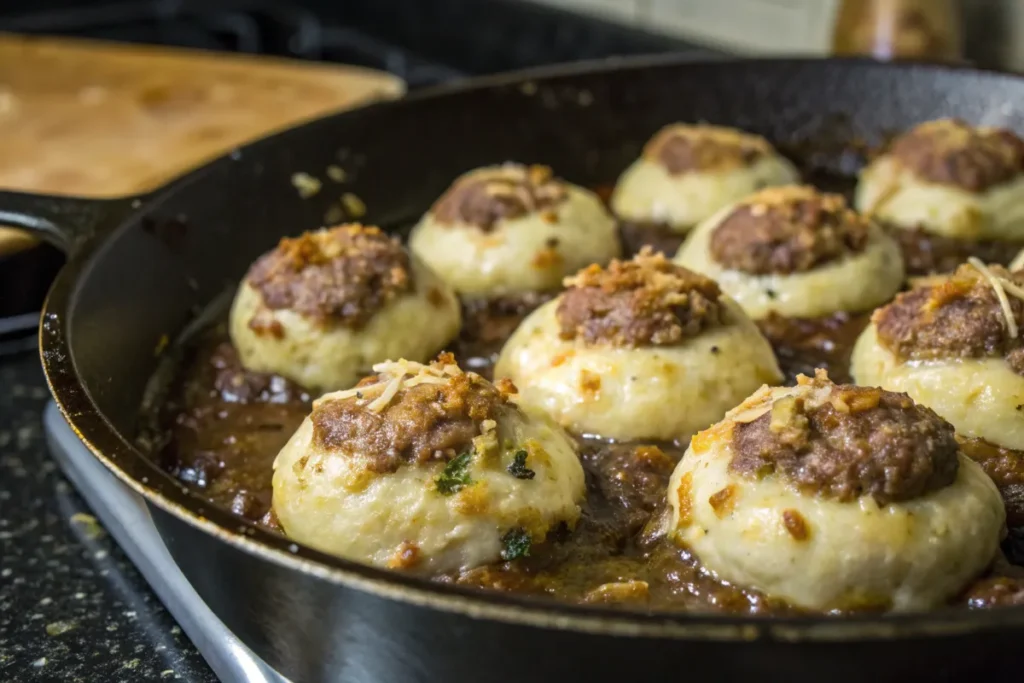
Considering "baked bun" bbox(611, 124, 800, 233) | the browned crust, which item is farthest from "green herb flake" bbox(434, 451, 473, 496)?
"baked bun" bbox(611, 124, 800, 233)

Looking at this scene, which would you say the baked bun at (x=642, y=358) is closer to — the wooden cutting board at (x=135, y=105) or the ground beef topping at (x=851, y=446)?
the ground beef topping at (x=851, y=446)

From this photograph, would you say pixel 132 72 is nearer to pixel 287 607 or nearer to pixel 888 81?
pixel 888 81

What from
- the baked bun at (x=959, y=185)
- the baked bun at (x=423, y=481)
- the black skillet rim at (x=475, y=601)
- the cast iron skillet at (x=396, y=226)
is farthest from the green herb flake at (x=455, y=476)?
the baked bun at (x=959, y=185)

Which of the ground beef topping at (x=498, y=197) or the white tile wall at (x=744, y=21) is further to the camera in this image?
the white tile wall at (x=744, y=21)

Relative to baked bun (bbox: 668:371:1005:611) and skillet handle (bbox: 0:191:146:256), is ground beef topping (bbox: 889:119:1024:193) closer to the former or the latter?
baked bun (bbox: 668:371:1005:611)

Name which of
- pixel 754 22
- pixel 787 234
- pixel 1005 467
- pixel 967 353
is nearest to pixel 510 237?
pixel 787 234
